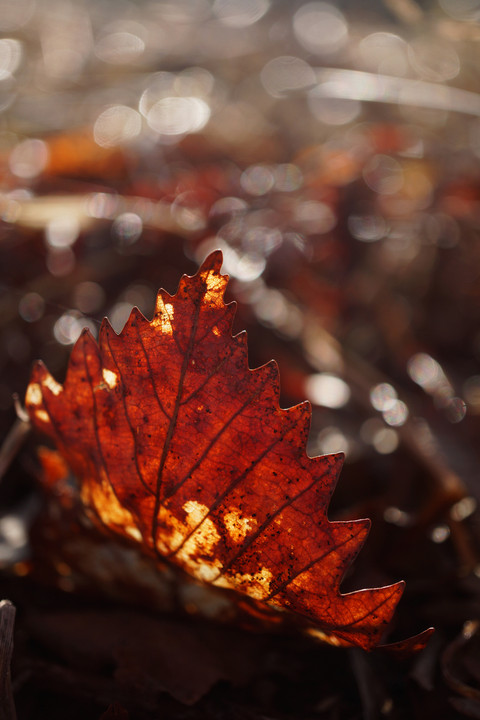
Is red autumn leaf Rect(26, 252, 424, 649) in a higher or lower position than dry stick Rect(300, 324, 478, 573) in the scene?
higher

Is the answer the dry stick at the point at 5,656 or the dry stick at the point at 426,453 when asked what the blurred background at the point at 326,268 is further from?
the dry stick at the point at 5,656

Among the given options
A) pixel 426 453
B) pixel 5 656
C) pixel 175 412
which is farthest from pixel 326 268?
pixel 5 656

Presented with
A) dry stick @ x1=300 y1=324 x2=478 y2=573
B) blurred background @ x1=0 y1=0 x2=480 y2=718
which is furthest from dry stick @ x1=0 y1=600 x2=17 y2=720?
dry stick @ x1=300 y1=324 x2=478 y2=573

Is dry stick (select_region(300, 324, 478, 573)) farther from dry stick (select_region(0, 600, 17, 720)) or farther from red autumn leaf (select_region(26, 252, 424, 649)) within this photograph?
dry stick (select_region(0, 600, 17, 720))

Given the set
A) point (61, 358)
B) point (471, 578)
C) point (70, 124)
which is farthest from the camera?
point (70, 124)

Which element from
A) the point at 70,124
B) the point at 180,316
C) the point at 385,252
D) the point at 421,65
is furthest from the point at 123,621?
the point at 421,65

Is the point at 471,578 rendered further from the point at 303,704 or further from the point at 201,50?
the point at 201,50
